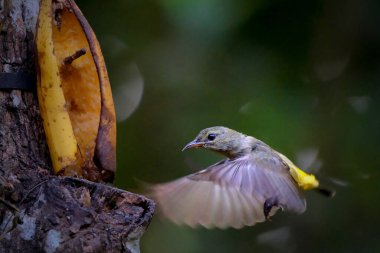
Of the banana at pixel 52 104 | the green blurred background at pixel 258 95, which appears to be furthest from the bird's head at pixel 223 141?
the banana at pixel 52 104

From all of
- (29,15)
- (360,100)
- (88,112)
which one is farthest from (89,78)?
(360,100)

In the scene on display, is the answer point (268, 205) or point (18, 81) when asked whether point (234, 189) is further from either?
point (18, 81)

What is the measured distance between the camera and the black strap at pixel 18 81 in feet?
11.2

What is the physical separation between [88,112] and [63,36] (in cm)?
39

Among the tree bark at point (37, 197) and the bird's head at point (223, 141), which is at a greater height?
the tree bark at point (37, 197)

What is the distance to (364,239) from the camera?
648 centimetres

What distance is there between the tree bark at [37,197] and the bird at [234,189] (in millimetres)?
1188

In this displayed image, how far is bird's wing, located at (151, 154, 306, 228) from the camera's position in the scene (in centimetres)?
427

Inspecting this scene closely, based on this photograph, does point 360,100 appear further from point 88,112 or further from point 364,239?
point 88,112

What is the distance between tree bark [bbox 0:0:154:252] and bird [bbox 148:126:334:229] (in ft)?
3.90

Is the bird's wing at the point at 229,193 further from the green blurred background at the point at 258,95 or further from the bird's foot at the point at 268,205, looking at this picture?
the green blurred background at the point at 258,95

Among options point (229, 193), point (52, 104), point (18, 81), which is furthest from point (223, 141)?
point (18, 81)

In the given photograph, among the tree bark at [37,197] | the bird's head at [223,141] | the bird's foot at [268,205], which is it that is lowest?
the bird's foot at [268,205]

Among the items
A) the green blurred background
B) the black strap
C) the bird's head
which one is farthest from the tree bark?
the green blurred background
